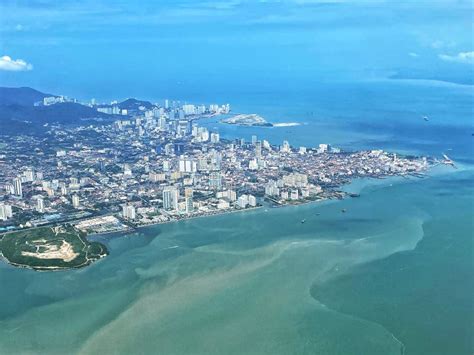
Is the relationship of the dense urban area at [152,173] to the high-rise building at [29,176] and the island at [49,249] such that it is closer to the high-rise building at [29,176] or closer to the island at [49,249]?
the high-rise building at [29,176]

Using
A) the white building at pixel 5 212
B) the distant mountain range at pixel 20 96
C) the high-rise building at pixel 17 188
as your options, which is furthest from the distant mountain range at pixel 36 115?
the white building at pixel 5 212

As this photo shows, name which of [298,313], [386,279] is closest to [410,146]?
[386,279]

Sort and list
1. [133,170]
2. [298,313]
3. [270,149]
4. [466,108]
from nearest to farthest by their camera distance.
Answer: [298,313]
[133,170]
[270,149]
[466,108]

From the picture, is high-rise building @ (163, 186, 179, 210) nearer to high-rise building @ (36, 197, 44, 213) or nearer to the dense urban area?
the dense urban area

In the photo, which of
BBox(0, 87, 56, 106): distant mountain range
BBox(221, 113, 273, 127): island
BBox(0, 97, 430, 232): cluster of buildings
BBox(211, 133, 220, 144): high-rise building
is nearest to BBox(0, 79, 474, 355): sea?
BBox(0, 97, 430, 232): cluster of buildings

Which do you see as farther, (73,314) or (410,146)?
(410,146)

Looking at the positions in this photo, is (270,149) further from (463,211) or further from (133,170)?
(463,211)
